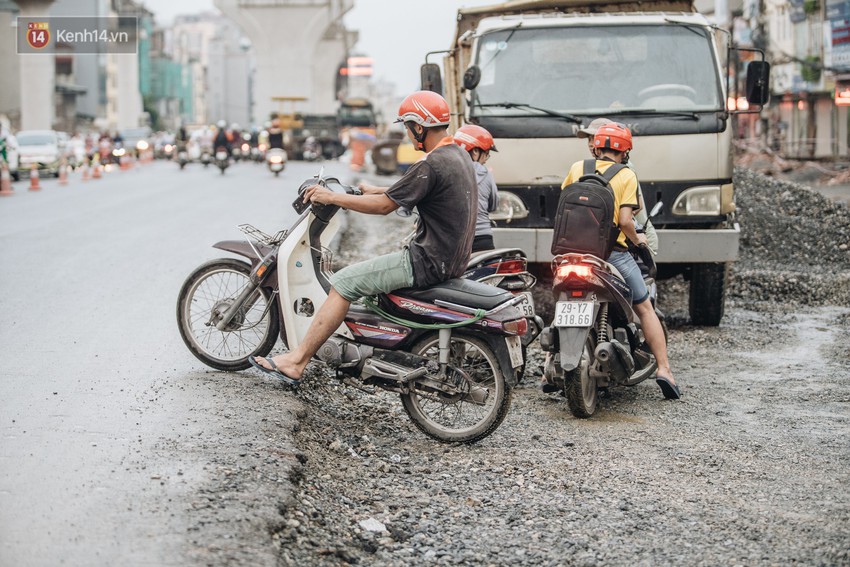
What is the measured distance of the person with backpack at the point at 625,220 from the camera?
7559mm

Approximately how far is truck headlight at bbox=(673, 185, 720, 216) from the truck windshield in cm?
70

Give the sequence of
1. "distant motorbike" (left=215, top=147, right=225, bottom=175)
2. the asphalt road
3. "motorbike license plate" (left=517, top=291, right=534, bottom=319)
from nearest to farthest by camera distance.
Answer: the asphalt road < "motorbike license plate" (left=517, top=291, right=534, bottom=319) < "distant motorbike" (left=215, top=147, right=225, bottom=175)

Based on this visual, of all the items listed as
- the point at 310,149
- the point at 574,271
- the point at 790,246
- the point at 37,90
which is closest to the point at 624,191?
the point at 574,271

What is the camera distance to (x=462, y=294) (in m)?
6.47

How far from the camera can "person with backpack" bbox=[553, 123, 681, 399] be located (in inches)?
298

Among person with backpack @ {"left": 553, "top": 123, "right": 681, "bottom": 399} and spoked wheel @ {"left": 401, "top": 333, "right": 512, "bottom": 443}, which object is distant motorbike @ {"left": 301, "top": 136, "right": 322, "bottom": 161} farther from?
spoked wheel @ {"left": 401, "top": 333, "right": 512, "bottom": 443}

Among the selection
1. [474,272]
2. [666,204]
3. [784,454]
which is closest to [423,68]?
[666,204]

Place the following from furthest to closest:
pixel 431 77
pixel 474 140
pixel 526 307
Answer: pixel 431 77 → pixel 474 140 → pixel 526 307

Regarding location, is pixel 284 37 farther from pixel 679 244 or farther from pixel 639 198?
pixel 639 198

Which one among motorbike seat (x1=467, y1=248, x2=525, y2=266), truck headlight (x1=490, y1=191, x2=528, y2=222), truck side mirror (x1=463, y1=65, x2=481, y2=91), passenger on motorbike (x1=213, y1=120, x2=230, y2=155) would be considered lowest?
motorbike seat (x1=467, y1=248, x2=525, y2=266)

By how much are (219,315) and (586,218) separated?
93.9 inches

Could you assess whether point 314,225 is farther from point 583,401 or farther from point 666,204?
point 666,204

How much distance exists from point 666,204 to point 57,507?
6.77 meters
